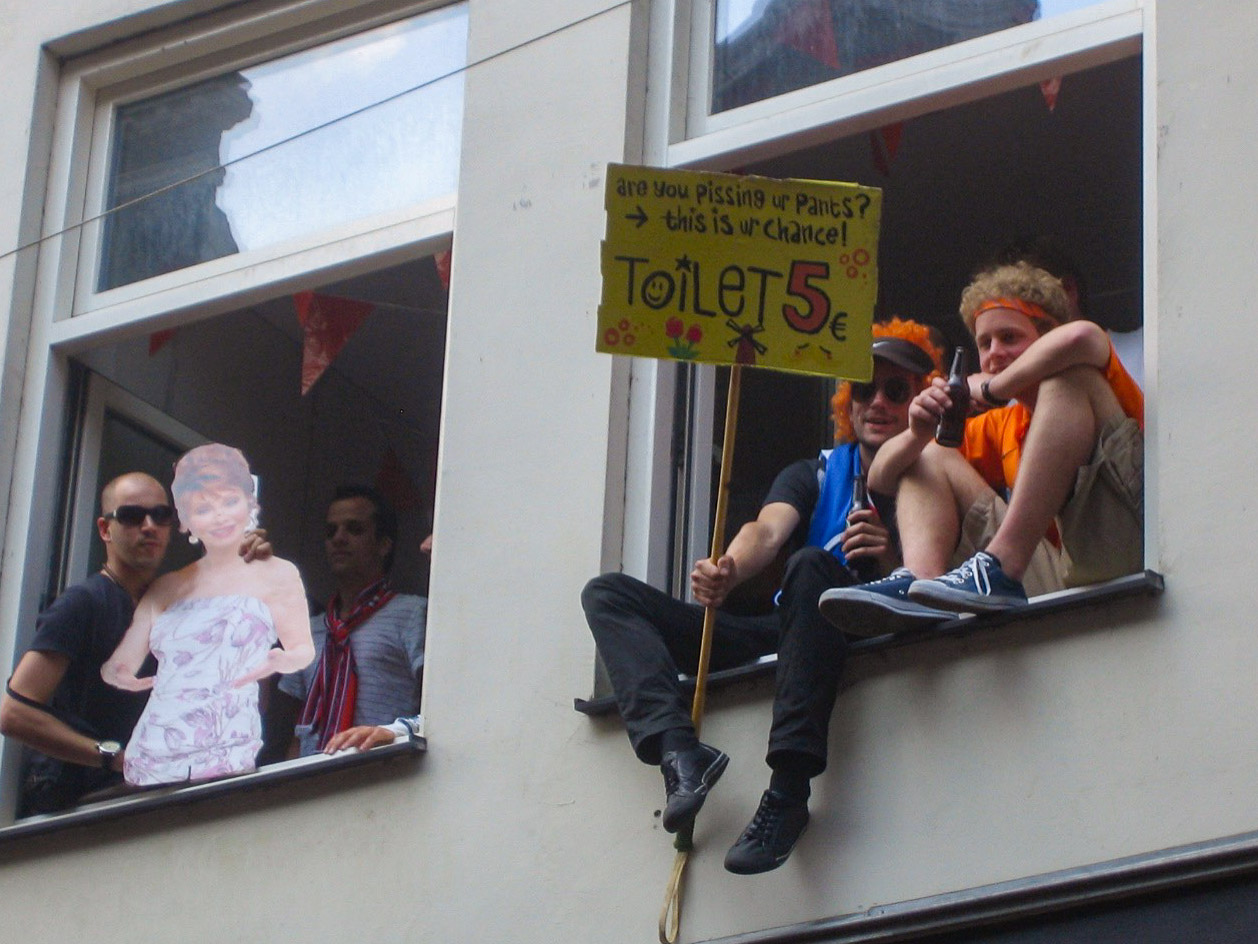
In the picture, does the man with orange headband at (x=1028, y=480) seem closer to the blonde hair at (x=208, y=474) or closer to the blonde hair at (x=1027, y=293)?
the blonde hair at (x=1027, y=293)

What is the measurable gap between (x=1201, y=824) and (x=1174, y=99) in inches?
73.1

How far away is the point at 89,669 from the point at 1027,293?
324 cm

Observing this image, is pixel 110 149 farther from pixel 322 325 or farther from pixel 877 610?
pixel 877 610

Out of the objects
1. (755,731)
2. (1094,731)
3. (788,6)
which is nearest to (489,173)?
(788,6)

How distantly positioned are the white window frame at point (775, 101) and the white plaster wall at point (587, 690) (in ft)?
0.43

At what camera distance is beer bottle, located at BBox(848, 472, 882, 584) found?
661 centimetres

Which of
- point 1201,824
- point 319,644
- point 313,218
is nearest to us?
point 1201,824

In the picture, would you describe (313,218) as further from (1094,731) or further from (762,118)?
(1094,731)

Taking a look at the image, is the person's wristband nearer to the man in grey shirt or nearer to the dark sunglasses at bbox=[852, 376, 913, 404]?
the dark sunglasses at bbox=[852, 376, 913, 404]

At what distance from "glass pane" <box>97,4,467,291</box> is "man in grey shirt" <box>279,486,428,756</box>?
1.26 meters

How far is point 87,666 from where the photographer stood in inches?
314

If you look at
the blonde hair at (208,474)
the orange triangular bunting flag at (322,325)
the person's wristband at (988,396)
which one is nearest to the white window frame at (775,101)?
the person's wristband at (988,396)

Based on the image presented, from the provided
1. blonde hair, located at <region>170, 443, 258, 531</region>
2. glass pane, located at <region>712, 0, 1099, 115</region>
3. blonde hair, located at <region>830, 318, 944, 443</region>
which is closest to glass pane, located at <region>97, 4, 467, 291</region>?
blonde hair, located at <region>170, 443, 258, 531</region>

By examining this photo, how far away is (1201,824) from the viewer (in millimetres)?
5508
